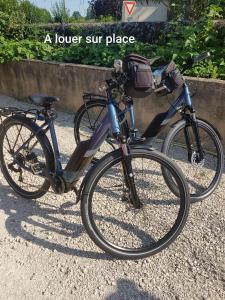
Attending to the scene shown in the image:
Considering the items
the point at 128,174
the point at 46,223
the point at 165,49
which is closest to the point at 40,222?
the point at 46,223

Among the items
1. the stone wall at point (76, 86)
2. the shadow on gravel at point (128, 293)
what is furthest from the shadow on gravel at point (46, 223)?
the stone wall at point (76, 86)

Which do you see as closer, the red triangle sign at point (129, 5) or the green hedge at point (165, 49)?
the green hedge at point (165, 49)

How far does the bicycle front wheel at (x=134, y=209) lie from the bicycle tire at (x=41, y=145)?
458 millimetres

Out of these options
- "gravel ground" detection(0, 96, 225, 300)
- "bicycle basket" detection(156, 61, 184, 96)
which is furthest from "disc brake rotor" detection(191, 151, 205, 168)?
"bicycle basket" detection(156, 61, 184, 96)

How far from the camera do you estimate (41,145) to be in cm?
279

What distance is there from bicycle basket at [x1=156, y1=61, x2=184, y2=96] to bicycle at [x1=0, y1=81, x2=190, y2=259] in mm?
334

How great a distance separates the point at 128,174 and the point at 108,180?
30.3 inches

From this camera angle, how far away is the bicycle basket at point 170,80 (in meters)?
2.75

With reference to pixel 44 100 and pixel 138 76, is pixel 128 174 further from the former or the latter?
pixel 44 100

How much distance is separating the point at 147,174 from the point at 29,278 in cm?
134

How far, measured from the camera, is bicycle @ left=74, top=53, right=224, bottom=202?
2.84 meters

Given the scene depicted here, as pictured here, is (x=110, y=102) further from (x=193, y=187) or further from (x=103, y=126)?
(x=193, y=187)

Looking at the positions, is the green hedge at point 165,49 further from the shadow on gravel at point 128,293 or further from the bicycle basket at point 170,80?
the shadow on gravel at point 128,293

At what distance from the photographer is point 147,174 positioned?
3.12 metres
